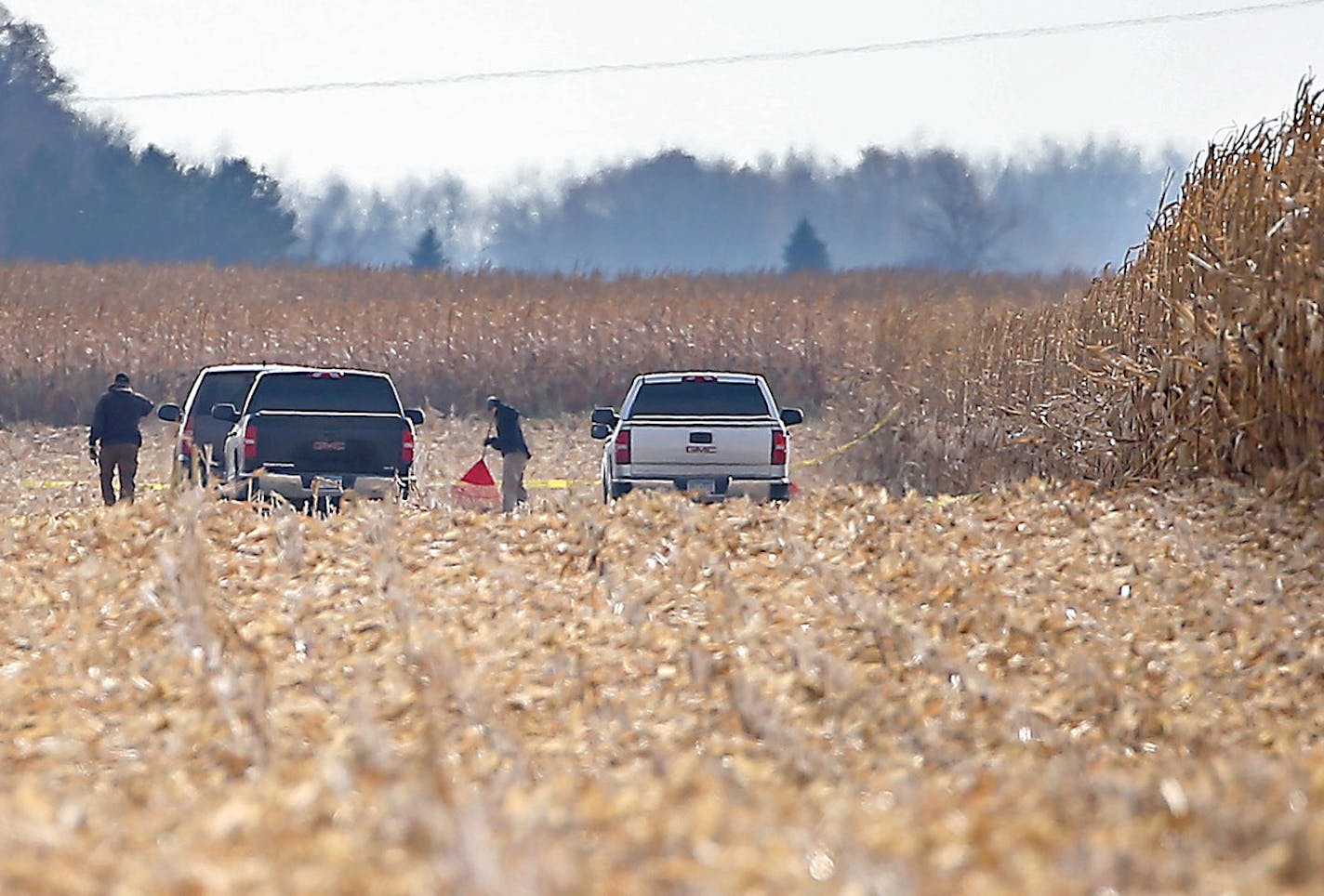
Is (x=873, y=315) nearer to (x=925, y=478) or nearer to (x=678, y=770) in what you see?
(x=925, y=478)

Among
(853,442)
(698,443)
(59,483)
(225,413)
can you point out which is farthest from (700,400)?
(59,483)

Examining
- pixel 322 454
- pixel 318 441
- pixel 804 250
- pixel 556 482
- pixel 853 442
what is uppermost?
pixel 804 250

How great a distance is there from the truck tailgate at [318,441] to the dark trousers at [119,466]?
248cm

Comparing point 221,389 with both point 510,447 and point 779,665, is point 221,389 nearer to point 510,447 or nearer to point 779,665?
point 510,447

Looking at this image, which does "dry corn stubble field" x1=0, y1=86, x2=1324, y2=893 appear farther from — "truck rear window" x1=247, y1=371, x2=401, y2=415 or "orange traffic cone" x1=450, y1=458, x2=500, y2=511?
"truck rear window" x1=247, y1=371, x2=401, y2=415

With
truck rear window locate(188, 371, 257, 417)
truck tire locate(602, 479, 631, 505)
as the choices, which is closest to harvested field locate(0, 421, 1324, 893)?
truck tire locate(602, 479, 631, 505)

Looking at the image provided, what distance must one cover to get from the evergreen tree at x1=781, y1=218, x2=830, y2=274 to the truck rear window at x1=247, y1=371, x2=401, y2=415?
270ft

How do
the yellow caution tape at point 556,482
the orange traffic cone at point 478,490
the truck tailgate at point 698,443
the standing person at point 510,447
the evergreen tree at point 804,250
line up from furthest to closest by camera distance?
the evergreen tree at point 804,250, the yellow caution tape at point 556,482, the orange traffic cone at point 478,490, the standing person at point 510,447, the truck tailgate at point 698,443

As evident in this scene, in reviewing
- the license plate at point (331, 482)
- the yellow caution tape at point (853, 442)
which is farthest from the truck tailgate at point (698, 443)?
the yellow caution tape at point (853, 442)

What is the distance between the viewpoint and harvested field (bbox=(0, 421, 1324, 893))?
463cm

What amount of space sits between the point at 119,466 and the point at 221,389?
1.92 metres

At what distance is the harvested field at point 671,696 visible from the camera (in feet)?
15.2

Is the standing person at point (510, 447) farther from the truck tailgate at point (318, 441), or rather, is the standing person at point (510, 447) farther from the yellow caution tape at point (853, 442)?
the yellow caution tape at point (853, 442)

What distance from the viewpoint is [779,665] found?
32.0 feet
